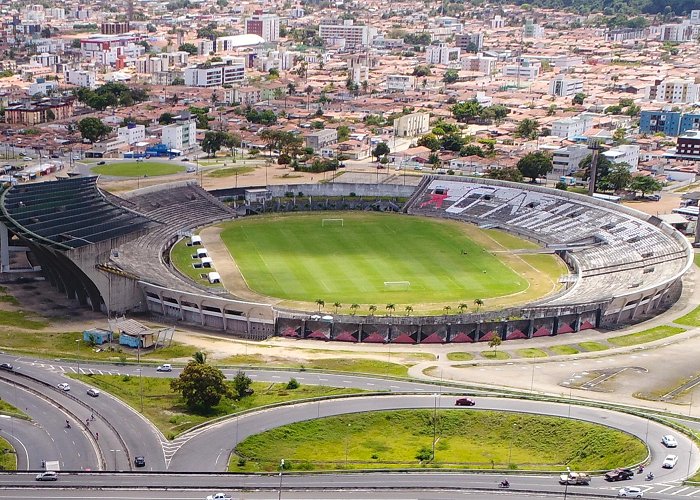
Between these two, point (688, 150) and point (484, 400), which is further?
point (688, 150)

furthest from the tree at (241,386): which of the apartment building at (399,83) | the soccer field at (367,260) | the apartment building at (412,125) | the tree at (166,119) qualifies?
the apartment building at (399,83)

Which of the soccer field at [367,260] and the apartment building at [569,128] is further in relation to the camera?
the apartment building at [569,128]

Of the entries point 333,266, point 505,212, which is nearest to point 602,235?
point 505,212

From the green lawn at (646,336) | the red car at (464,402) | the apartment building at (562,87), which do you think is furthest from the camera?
the apartment building at (562,87)

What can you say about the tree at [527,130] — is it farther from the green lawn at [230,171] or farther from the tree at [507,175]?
the green lawn at [230,171]

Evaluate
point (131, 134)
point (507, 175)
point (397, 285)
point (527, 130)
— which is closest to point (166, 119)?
point (131, 134)

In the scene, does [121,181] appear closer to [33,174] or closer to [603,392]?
[33,174]
